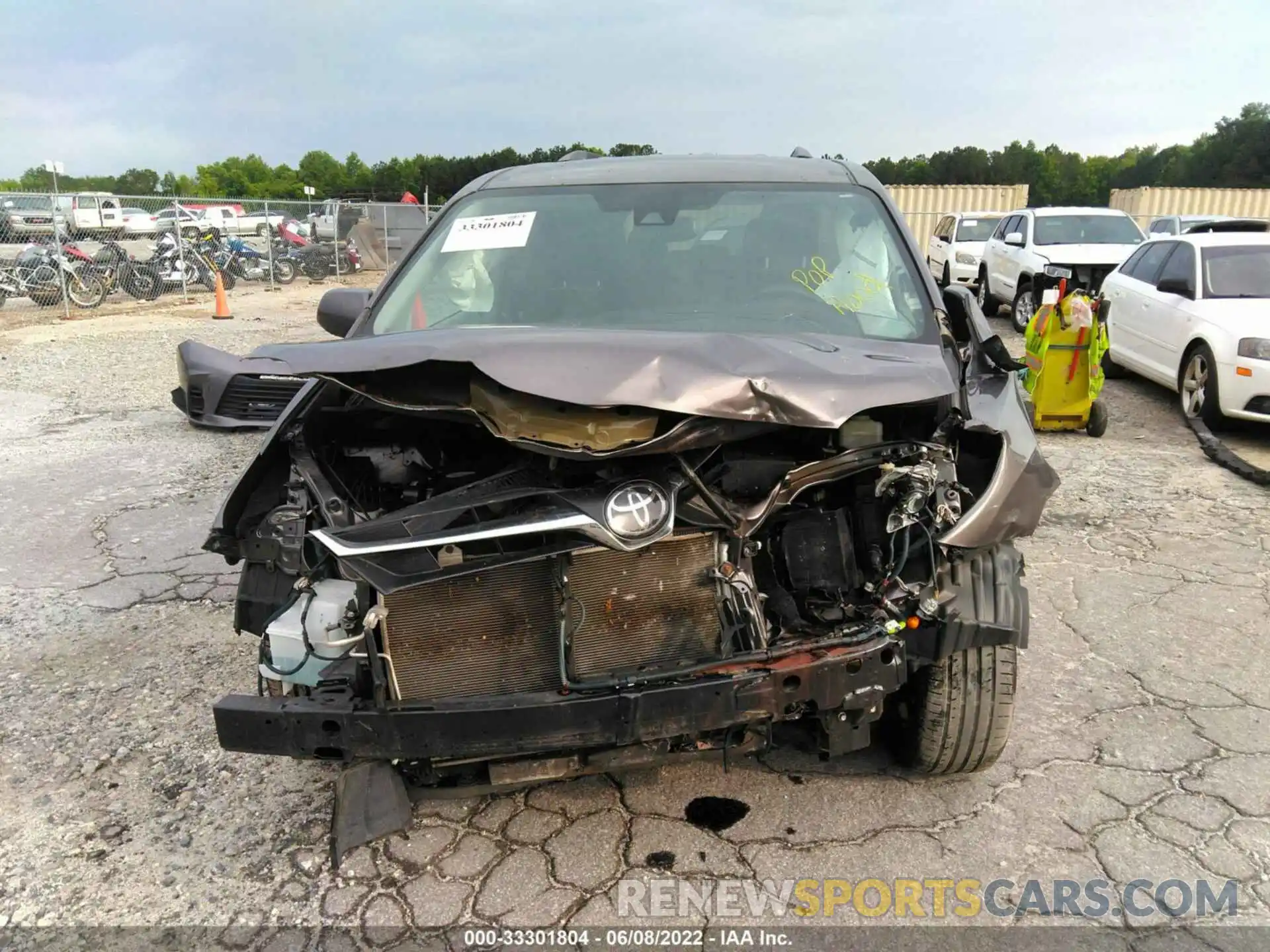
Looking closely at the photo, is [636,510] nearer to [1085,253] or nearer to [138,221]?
[1085,253]

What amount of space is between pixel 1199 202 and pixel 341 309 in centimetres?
2964

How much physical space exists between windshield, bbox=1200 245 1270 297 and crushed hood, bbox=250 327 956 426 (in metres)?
6.78

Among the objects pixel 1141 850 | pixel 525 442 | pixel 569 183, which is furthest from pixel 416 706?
pixel 569 183

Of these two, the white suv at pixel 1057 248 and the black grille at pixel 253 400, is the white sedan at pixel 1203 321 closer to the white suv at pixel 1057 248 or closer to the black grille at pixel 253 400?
the white suv at pixel 1057 248

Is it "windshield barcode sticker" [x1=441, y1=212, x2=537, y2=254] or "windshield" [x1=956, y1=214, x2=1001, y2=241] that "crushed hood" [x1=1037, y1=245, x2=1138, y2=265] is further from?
"windshield barcode sticker" [x1=441, y1=212, x2=537, y2=254]

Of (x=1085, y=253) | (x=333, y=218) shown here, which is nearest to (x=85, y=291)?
(x=333, y=218)

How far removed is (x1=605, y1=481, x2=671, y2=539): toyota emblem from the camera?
221 cm

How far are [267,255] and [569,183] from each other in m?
18.6

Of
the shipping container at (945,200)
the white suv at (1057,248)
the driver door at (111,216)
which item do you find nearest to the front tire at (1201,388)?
the white suv at (1057,248)

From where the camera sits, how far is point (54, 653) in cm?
390

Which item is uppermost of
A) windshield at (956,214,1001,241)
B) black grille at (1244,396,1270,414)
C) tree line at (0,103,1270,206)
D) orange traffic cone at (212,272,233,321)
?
tree line at (0,103,1270,206)

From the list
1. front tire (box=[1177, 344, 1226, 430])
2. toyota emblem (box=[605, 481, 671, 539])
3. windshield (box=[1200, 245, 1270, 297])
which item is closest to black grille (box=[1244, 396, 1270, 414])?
front tire (box=[1177, 344, 1226, 430])

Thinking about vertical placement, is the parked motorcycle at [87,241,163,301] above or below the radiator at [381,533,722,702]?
above

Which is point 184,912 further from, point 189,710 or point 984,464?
point 984,464
